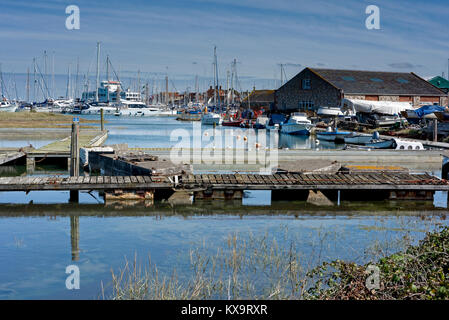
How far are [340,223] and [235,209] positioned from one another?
389cm

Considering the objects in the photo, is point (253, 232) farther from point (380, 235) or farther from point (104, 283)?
point (104, 283)

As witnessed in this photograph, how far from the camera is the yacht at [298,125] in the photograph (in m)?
66.6

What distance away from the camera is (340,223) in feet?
57.8

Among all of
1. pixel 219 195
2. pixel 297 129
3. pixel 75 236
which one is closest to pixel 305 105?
pixel 297 129

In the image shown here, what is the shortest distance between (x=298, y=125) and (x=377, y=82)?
1965cm

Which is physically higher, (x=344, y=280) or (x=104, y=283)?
(x=344, y=280)

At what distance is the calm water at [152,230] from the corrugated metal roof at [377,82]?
5671 centimetres

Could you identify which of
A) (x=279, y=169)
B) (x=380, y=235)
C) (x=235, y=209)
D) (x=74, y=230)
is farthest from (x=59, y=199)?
(x=380, y=235)

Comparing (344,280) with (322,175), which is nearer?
(344,280)

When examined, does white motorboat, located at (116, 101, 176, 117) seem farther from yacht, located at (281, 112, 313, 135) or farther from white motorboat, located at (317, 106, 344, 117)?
white motorboat, located at (317, 106, 344, 117)

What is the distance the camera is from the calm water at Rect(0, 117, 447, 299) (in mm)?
12297

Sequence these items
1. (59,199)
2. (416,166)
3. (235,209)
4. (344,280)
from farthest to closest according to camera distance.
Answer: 1. (416,166)
2. (59,199)
3. (235,209)
4. (344,280)

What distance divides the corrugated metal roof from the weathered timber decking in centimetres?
5611

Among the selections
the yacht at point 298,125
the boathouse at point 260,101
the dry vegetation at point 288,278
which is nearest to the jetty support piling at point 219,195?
the dry vegetation at point 288,278
